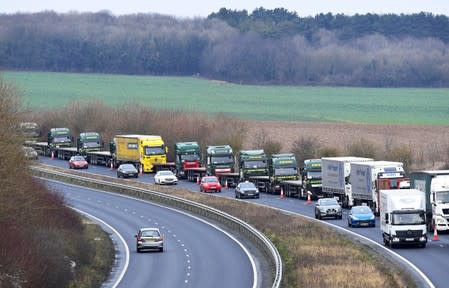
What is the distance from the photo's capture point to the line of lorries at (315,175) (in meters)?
58.2

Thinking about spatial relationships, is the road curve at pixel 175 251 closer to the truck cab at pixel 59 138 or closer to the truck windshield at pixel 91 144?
the truck windshield at pixel 91 144

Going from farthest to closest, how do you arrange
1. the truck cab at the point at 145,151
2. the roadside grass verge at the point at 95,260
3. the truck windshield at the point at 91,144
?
the truck windshield at the point at 91,144, the truck cab at the point at 145,151, the roadside grass verge at the point at 95,260

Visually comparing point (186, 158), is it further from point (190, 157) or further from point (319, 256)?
point (319, 256)

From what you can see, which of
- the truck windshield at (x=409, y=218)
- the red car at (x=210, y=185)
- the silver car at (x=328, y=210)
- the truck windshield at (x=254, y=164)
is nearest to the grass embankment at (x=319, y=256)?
the silver car at (x=328, y=210)

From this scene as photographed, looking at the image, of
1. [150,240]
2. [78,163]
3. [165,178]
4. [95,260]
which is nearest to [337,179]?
[165,178]

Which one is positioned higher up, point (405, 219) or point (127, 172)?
point (405, 219)

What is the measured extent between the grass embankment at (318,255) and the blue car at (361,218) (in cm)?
172

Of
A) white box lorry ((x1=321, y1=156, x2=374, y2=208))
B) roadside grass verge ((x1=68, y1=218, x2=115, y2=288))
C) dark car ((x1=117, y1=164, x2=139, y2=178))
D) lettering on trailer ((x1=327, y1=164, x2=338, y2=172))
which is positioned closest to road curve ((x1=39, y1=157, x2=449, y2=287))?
white box lorry ((x1=321, y1=156, x2=374, y2=208))

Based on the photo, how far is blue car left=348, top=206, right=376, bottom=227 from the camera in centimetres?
6725

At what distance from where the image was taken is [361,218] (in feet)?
221

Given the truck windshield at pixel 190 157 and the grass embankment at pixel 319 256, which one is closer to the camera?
the grass embankment at pixel 319 256

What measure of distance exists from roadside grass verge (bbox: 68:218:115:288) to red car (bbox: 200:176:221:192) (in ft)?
59.3

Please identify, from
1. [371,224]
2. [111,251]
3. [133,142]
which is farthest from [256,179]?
[111,251]

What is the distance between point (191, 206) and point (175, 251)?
19.2 m
